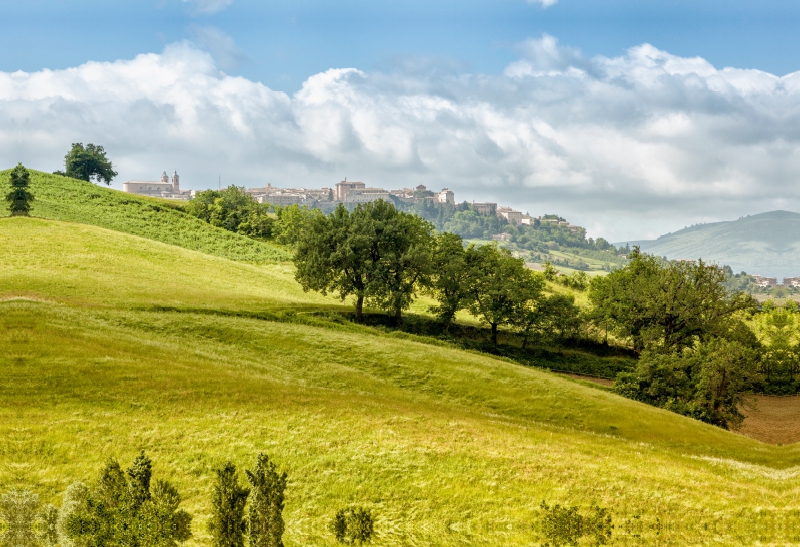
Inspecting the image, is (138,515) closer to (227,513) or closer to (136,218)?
(227,513)

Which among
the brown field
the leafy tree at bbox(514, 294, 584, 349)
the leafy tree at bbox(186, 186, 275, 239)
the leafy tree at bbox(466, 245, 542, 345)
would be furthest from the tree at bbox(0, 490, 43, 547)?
the leafy tree at bbox(186, 186, 275, 239)

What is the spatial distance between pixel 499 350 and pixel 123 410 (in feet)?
154

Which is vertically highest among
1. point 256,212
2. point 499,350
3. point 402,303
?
point 256,212

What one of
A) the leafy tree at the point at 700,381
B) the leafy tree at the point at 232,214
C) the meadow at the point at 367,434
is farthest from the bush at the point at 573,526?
the leafy tree at the point at 232,214

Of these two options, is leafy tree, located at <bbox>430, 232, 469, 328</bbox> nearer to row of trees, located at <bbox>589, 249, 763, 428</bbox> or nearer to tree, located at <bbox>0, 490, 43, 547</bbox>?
row of trees, located at <bbox>589, 249, 763, 428</bbox>

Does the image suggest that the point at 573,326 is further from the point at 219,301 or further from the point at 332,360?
the point at 219,301

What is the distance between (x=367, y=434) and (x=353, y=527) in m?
7.43

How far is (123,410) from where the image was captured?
24.8 m

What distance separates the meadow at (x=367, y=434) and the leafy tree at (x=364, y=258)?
51.6 ft

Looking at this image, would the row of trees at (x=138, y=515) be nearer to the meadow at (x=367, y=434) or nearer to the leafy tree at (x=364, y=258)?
the meadow at (x=367, y=434)

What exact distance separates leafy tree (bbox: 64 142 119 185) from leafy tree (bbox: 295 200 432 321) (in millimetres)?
141248

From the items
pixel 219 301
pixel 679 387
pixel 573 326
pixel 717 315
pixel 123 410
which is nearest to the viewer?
pixel 123 410

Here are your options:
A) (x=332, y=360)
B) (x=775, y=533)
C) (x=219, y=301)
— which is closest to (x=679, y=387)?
(x=332, y=360)

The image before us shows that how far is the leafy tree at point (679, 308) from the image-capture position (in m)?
58.2
